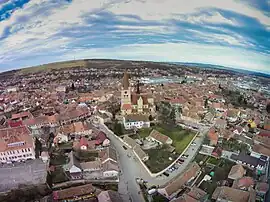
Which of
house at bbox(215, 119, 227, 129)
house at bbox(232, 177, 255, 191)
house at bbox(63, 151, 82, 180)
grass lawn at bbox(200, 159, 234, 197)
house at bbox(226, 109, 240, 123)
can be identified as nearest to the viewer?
house at bbox(232, 177, 255, 191)

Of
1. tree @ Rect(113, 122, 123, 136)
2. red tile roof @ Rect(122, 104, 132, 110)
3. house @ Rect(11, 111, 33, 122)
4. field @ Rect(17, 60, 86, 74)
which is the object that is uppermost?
field @ Rect(17, 60, 86, 74)

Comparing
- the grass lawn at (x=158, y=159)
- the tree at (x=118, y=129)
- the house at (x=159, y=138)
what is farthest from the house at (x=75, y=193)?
the tree at (x=118, y=129)

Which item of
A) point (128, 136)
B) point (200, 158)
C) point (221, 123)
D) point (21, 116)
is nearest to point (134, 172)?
point (200, 158)

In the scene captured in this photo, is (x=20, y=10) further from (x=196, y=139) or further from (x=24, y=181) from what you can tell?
(x=196, y=139)

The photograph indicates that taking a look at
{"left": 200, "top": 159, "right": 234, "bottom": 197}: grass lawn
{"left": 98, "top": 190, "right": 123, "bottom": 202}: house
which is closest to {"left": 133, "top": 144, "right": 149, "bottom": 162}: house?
{"left": 200, "top": 159, "right": 234, "bottom": 197}: grass lawn

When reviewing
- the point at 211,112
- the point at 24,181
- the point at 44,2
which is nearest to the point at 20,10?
the point at 44,2

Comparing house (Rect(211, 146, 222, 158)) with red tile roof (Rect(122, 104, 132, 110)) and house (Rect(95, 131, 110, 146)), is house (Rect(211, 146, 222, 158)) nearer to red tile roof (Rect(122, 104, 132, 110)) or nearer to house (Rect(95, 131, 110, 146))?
house (Rect(95, 131, 110, 146))

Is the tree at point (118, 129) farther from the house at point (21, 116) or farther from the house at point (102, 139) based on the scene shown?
the house at point (21, 116)

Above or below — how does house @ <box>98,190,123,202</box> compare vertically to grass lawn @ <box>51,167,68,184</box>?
below
